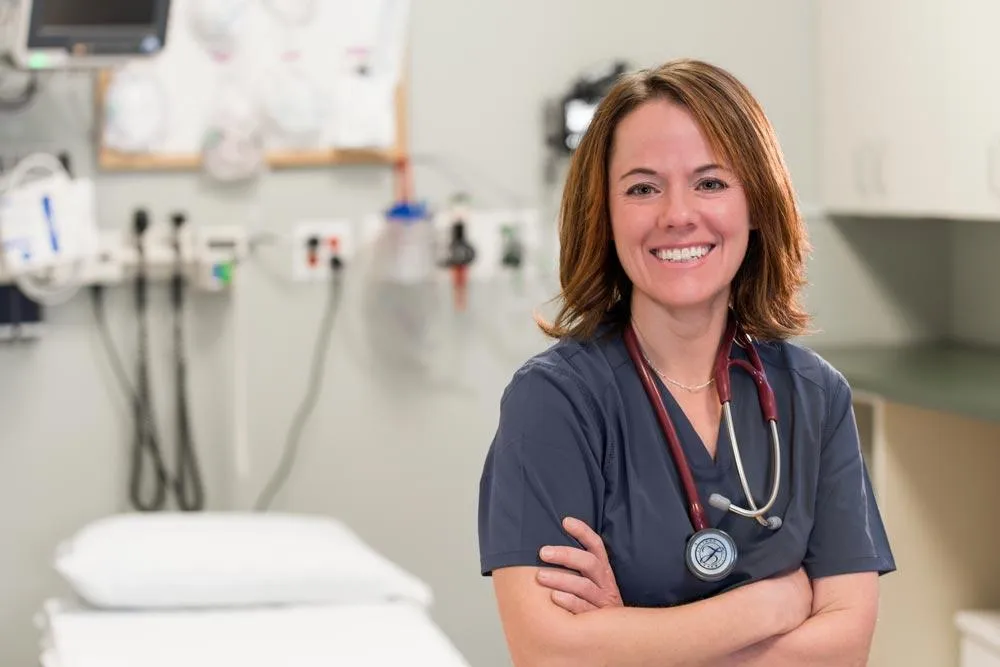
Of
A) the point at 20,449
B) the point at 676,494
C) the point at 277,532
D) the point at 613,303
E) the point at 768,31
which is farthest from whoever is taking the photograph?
the point at 768,31

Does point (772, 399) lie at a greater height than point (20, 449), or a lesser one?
greater

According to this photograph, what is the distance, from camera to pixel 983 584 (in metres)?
3.31

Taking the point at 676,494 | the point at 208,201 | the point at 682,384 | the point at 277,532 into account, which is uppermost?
the point at 208,201

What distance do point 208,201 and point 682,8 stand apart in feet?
3.94

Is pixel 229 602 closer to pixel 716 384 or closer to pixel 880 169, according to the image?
pixel 716 384

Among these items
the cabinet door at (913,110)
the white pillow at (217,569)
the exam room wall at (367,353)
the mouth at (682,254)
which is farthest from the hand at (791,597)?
the exam room wall at (367,353)

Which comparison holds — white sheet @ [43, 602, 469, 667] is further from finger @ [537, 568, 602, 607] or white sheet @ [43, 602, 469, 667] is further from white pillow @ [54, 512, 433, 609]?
finger @ [537, 568, 602, 607]

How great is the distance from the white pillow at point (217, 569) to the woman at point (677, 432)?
1.21m

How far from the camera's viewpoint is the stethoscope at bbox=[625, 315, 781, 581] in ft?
5.03

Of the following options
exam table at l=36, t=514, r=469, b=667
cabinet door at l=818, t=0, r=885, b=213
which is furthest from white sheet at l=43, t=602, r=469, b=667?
cabinet door at l=818, t=0, r=885, b=213

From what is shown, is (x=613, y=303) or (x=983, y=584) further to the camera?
(x=983, y=584)

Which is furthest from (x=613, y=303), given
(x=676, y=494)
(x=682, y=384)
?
(x=676, y=494)

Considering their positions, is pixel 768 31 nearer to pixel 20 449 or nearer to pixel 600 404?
pixel 20 449

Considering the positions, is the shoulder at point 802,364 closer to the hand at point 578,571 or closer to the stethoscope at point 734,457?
the stethoscope at point 734,457
